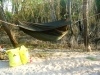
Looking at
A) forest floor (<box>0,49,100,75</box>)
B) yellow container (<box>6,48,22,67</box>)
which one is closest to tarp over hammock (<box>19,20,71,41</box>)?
forest floor (<box>0,49,100,75</box>)

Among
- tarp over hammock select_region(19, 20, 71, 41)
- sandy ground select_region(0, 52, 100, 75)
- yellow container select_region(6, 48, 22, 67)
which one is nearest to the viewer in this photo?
sandy ground select_region(0, 52, 100, 75)

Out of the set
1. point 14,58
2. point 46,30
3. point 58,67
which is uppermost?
point 46,30

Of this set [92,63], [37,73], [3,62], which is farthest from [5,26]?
[92,63]

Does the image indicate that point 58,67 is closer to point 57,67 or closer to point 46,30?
point 57,67

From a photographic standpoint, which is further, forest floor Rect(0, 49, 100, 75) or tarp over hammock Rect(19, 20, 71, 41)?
tarp over hammock Rect(19, 20, 71, 41)

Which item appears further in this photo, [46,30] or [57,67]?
[46,30]

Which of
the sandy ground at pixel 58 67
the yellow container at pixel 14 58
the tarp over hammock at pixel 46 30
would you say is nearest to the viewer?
the sandy ground at pixel 58 67

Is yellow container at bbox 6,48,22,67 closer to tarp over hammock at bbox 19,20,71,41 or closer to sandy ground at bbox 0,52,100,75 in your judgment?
sandy ground at bbox 0,52,100,75

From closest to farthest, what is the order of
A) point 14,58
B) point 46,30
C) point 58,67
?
point 58,67
point 14,58
point 46,30

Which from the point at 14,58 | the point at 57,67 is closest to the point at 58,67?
the point at 57,67

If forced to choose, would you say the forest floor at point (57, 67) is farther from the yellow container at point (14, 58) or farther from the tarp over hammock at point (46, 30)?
the tarp over hammock at point (46, 30)

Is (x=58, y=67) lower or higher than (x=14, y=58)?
lower

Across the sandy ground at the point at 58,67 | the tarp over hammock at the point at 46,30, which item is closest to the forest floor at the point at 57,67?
the sandy ground at the point at 58,67

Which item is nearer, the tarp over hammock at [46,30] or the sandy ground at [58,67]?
the sandy ground at [58,67]
